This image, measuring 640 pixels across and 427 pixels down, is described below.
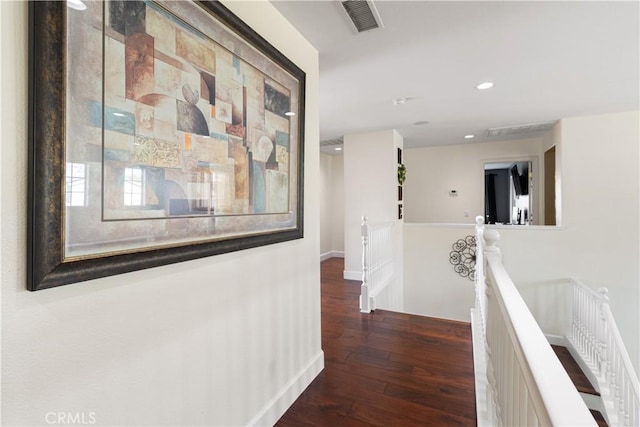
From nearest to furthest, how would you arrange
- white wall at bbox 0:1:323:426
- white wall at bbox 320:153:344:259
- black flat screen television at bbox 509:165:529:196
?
1. white wall at bbox 0:1:323:426
2. black flat screen television at bbox 509:165:529:196
3. white wall at bbox 320:153:344:259

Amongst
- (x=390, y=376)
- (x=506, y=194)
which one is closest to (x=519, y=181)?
(x=506, y=194)

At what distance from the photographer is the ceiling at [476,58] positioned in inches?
70.5

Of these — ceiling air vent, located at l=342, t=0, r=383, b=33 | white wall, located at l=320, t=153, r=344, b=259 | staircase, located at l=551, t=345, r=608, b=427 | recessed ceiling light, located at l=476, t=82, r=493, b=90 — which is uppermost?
recessed ceiling light, located at l=476, t=82, r=493, b=90

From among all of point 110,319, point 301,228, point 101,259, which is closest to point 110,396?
point 110,319

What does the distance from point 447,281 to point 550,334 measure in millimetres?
1477

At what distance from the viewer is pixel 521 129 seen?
184 inches

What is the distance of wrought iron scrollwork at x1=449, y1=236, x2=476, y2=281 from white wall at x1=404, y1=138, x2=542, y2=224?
1544 millimetres

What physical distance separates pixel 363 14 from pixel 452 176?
5186 mm

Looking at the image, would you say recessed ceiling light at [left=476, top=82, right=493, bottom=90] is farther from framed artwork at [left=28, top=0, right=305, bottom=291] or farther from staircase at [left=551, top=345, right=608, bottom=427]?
staircase at [left=551, top=345, right=608, bottom=427]

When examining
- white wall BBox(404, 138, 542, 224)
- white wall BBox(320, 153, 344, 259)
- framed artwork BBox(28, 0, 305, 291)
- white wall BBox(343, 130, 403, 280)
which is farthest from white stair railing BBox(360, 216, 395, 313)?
white wall BBox(320, 153, 344, 259)

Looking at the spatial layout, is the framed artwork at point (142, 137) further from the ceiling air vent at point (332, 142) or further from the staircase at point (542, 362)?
the ceiling air vent at point (332, 142)

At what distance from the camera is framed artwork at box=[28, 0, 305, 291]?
2.50ft

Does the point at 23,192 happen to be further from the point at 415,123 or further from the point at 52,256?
the point at 415,123
